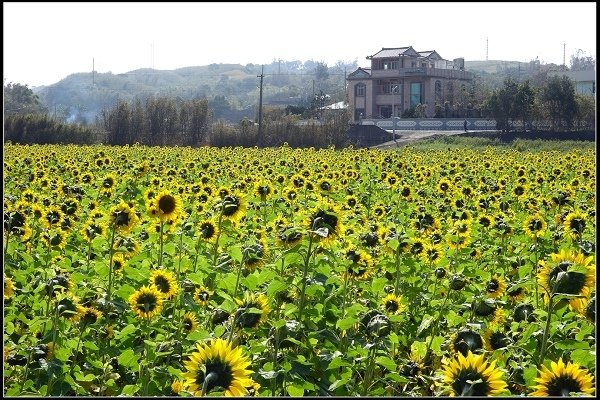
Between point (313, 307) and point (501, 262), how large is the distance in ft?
8.39

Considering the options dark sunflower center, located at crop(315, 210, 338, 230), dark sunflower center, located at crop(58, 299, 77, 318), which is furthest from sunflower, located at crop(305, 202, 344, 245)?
dark sunflower center, located at crop(58, 299, 77, 318)

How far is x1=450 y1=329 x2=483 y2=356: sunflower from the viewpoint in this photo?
3.03 metres

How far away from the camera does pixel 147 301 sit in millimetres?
3654

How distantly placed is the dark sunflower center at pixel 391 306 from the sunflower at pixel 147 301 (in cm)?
107

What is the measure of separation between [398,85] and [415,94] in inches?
64.5

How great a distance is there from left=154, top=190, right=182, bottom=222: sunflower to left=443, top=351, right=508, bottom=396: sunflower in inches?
111

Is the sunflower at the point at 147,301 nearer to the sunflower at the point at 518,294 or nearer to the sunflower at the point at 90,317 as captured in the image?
the sunflower at the point at 90,317

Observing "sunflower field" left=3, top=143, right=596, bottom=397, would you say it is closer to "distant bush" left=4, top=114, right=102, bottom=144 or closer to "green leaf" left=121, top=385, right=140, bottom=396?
"green leaf" left=121, top=385, right=140, bottom=396

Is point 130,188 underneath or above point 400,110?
underneath

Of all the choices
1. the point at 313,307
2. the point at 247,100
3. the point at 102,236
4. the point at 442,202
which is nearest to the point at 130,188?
the point at 442,202

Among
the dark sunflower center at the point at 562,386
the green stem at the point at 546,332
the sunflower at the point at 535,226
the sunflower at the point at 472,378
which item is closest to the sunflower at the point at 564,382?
the dark sunflower center at the point at 562,386

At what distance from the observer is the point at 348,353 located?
3291 millimetres

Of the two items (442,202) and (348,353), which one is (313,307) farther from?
(442,202)

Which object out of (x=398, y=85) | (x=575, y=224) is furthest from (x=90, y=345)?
(x=398, y=85)
